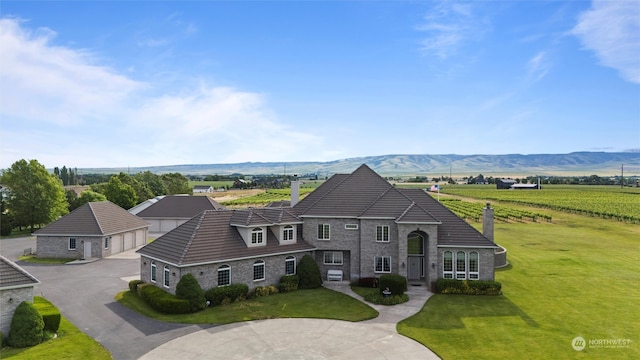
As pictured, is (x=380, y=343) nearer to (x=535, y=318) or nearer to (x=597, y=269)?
(x=535, y=318)

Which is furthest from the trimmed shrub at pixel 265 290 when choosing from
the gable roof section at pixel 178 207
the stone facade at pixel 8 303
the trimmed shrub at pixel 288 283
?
the gable roof section at pixel 178 207

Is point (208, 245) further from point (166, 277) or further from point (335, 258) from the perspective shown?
point (335, 258)

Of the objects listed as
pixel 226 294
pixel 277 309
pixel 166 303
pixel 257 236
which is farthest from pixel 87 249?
pixel 277 309

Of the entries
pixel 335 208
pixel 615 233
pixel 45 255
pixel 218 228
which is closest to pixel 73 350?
pixel 218 228

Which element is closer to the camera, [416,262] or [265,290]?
[265,290]

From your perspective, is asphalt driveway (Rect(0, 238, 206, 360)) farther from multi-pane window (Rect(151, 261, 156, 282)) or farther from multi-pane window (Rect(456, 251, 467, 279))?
multi-pane window (Rect(456, 251, 467, 279))

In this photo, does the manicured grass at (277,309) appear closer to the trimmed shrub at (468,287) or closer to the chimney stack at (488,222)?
the trimmed shrub at (468,287)
